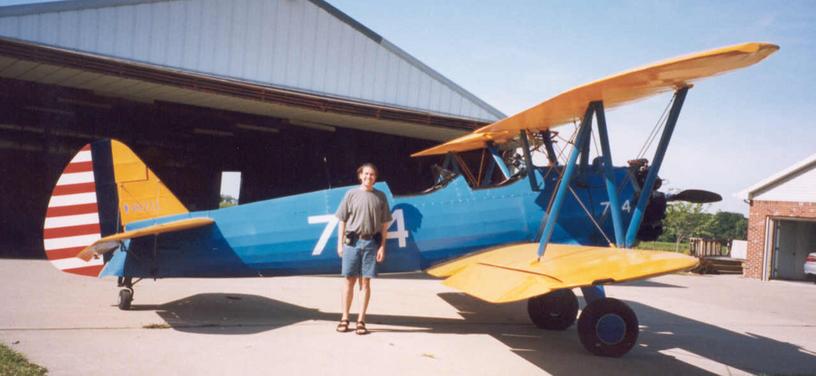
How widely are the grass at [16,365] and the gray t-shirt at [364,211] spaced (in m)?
2.65

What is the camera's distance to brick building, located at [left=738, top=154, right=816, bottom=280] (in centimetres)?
1936

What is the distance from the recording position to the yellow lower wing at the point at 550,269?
402cm

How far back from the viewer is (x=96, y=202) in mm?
5742

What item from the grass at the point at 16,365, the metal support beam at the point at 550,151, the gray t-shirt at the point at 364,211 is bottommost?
the grass at the point at 16,365

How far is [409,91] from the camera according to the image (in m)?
13.0

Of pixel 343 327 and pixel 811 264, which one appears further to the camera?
pixel 811 264

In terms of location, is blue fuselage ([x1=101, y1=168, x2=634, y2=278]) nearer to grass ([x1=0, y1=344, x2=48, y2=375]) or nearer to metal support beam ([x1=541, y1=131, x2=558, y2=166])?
metal support beam ([x1=541, y1=131, x2=558, y2=166])

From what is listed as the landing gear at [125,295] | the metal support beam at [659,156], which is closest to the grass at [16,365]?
the landing gear at [125,295]

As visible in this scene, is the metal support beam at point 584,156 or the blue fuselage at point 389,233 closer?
the blue fuselage at point 389,233

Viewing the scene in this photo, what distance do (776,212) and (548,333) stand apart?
1786cm

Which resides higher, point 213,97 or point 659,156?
point 213,97

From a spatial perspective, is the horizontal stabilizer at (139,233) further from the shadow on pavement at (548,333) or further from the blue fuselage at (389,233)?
the shadow on pavement at (548,333)

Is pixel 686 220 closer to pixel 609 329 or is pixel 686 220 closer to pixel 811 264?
pixel 811 264

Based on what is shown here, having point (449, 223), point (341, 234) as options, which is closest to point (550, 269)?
point (449, 223)
